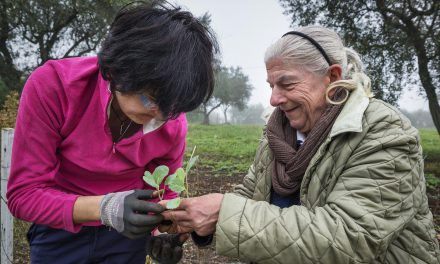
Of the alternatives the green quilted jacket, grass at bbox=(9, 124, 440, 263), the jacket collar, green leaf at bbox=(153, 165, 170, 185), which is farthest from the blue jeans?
grass at bbox=(9, 124, 440, 263)

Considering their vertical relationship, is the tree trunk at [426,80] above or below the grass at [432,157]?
above

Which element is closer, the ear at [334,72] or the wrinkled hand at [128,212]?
the wrinkled hand at [128,212]

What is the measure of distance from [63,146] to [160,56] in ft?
1.95

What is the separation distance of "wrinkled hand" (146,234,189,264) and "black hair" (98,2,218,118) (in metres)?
0.70

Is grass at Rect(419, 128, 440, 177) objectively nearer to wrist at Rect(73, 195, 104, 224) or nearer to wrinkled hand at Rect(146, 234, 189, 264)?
wrinkled hand at Rect(146, 234, 189, 264)

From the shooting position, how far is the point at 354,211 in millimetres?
1314

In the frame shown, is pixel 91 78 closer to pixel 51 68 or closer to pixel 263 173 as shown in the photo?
pixel 51 68

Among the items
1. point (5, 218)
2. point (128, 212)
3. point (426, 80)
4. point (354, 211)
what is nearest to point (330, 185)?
point (354, 211)

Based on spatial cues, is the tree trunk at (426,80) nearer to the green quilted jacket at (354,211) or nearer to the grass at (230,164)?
the grass at (230,164)

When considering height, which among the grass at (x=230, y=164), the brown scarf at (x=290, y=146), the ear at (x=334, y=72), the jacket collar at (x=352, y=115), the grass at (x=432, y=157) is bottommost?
the grass at (x=230, y=164)

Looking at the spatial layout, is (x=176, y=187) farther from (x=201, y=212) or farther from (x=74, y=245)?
(x=74, y=245)

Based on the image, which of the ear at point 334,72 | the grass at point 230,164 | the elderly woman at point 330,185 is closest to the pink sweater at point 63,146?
the elderly woman at point 330,185

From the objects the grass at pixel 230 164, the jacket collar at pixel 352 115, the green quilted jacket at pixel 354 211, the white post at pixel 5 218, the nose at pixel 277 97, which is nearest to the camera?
the green quilted jacket at pixel 354 211

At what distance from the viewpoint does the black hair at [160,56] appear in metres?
1.33
